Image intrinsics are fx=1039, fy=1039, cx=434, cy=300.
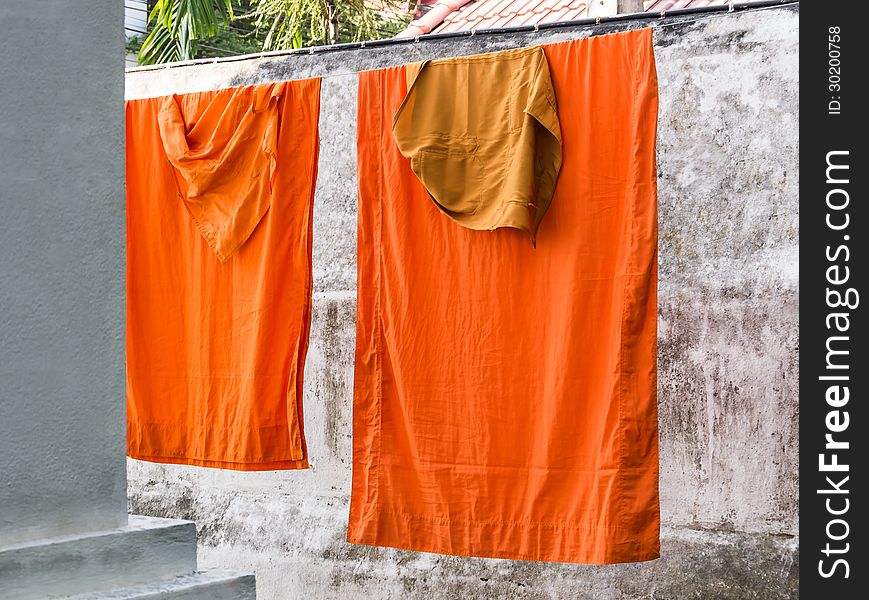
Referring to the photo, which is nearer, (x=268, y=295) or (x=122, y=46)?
(x=122, y=46)

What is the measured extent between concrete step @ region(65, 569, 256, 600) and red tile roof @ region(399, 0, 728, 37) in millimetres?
4801

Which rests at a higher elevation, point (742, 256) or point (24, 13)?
point (24, 13)

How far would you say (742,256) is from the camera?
3.91m

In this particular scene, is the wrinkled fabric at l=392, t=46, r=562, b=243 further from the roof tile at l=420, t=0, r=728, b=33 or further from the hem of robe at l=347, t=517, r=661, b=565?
the roof tile at l=420, t=0, r=728, b=33

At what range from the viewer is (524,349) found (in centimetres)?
328

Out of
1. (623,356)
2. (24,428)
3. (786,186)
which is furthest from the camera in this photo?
(786,186)

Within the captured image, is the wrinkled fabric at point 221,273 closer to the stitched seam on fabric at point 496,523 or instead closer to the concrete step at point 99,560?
the stitched seam on fabric at point 496,523

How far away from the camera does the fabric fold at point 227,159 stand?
3730 mm

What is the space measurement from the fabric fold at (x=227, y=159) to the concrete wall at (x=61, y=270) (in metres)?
1.55

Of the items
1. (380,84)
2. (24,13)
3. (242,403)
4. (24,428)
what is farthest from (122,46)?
(242,403)

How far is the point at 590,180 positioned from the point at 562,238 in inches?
7.7

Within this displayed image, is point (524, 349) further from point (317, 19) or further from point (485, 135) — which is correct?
point (317, 19)

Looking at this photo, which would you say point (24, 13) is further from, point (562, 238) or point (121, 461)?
point (562, 238)
